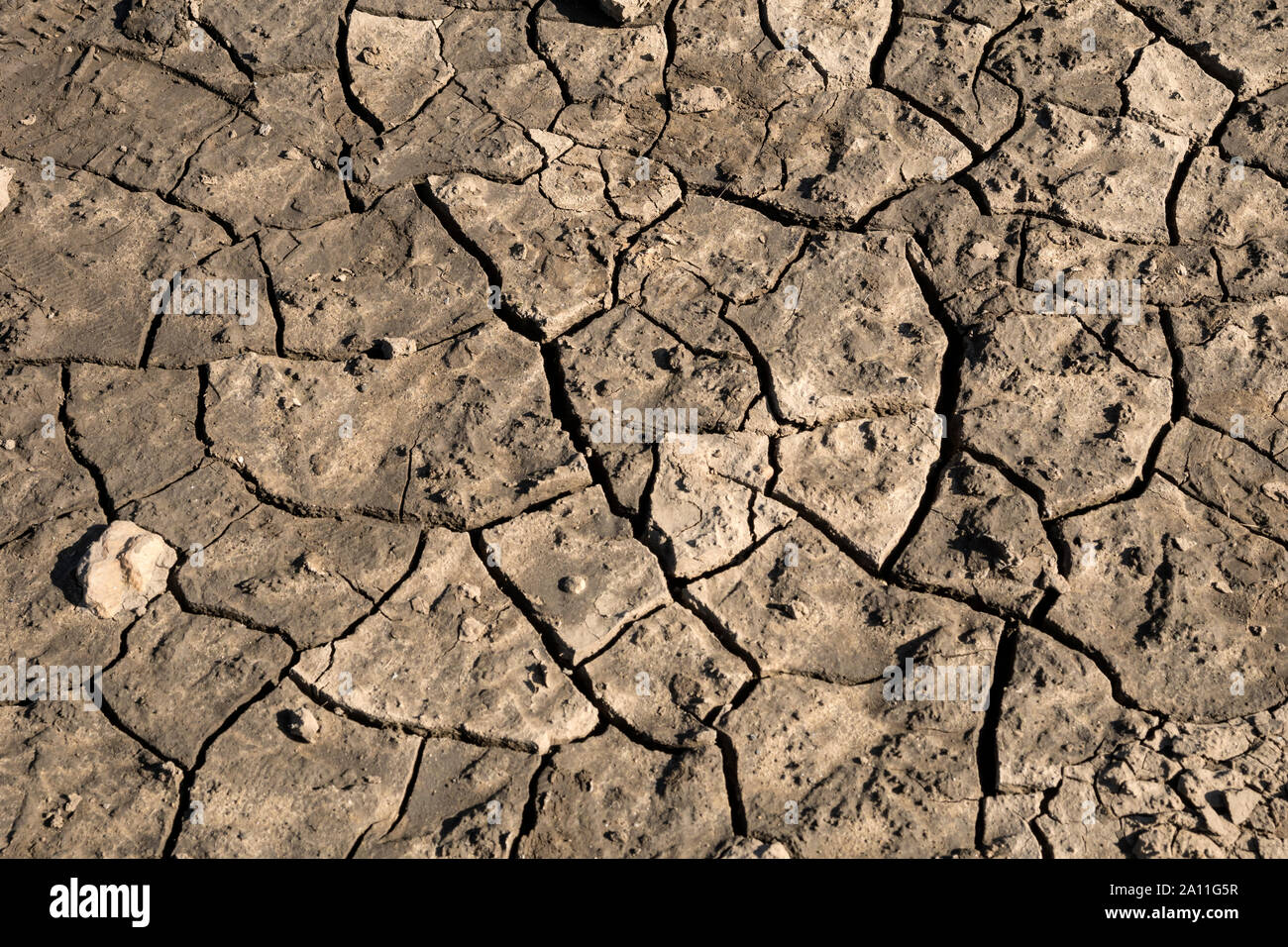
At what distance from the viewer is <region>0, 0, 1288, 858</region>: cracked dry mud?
256 centimetres

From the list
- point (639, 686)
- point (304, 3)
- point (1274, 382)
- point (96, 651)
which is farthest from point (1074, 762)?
point (304, 3)

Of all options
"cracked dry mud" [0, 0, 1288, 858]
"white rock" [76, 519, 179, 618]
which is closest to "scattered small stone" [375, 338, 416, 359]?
"cracked dry mud" [0, 0, 1288, 858]

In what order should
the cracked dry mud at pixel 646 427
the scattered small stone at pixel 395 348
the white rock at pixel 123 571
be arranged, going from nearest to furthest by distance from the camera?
the cracked dry mud at pixel 646 427, the white rock at pixel 123 571, the scattered small stone at pixel 395 348

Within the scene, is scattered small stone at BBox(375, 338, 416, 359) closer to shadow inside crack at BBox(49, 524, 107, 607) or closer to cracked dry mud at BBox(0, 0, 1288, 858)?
cracked dry mud at BBox(0, 0, 1288, 858)

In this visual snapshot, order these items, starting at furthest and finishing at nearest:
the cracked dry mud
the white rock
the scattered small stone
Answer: the scattered small stone, the white rock, the cracked dry mud

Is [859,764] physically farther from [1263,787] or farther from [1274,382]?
[1274,382]

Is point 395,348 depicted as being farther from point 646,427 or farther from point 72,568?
point 72,568

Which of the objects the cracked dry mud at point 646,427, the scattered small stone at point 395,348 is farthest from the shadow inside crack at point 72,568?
the scattered small stone at point 395,348

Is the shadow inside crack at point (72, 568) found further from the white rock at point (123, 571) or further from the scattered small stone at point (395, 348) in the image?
the scattered small stone at point (395, 348)

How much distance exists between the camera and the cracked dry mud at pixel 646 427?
2.56m

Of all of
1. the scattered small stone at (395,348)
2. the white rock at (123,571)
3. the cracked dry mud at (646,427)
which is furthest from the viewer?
the scattered small stone at (395,348)

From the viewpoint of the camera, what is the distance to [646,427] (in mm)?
3111

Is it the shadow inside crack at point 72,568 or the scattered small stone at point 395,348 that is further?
the scattered small stone at point 395,348

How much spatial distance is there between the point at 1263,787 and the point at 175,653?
2657 mm
